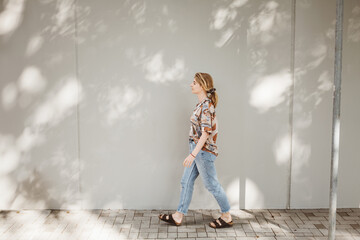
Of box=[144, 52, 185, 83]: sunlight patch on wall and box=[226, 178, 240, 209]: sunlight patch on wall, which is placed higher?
box=[144, 52, 185, 83]: sunlight patch on wall

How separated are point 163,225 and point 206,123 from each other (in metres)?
1.47

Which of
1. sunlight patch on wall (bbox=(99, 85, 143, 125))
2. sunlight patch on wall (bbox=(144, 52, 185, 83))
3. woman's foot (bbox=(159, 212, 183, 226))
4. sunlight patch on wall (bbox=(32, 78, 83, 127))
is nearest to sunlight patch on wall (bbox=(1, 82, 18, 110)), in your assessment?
sunlight patch on wall (bbox=(32, 78, 83, 127))

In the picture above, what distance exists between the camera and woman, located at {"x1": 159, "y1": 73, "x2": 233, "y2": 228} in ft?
14.8

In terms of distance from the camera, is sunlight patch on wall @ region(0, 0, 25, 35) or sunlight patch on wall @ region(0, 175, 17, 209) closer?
sunlight patch on wall @ region(0, 0, 25, 35)

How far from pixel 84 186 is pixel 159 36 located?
234cm

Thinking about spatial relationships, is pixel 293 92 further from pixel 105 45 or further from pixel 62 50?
pixel 62 50

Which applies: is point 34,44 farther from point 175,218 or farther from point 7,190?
point 175,218

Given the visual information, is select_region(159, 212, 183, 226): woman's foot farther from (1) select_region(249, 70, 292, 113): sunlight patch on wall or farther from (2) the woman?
(1) select_region(249, 70, 292, 113): sunlight patch on wall

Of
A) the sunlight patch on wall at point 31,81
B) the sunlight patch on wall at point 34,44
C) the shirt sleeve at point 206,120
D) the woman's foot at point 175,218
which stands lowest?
the woman's foot at point 175,218

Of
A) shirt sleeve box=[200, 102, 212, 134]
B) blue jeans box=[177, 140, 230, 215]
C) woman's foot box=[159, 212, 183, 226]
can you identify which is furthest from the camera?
woman's foot box=[159, 212, 183, 226]

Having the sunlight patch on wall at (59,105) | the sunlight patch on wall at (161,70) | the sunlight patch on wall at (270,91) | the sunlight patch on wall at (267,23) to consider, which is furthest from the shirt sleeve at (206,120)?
the sunlight patch on wall at (59,105)

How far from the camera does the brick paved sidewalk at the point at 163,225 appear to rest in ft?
15.0

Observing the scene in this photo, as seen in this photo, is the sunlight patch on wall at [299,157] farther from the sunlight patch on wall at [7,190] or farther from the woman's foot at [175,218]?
the sunlight patch on wall at [7,190]

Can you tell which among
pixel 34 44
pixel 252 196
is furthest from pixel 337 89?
pixel 34 44
